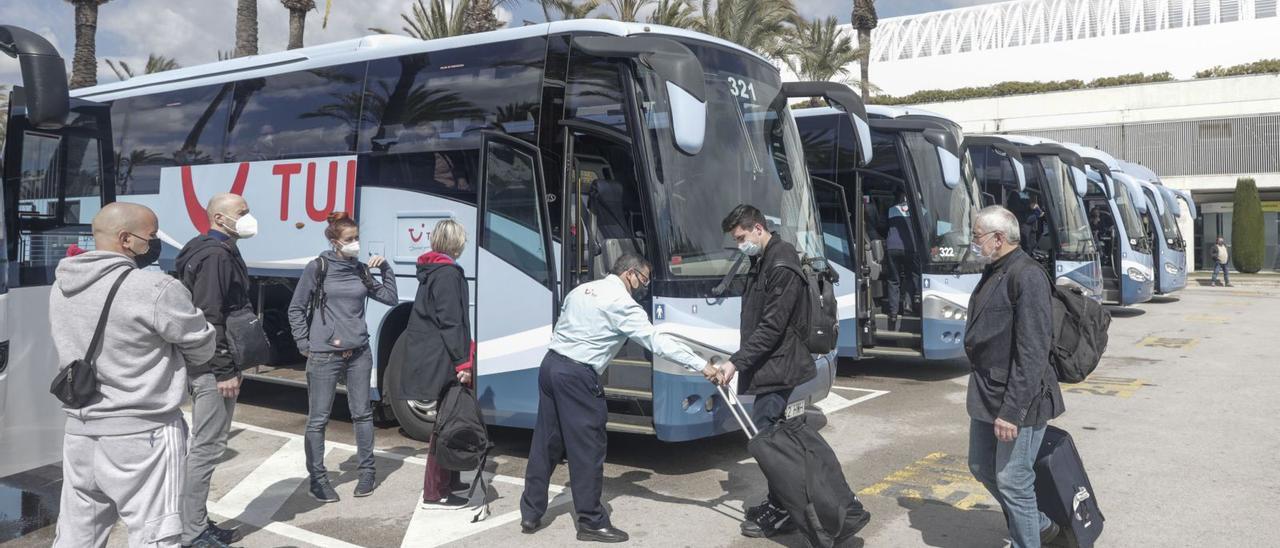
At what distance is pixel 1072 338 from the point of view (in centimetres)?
480

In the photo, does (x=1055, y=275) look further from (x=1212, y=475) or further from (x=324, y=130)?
(x=324, y=130)

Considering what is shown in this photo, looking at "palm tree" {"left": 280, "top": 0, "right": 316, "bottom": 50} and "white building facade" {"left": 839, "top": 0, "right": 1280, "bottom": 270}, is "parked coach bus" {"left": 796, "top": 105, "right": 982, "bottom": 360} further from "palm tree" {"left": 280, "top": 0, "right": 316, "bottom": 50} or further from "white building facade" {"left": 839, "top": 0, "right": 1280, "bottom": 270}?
"white building facade" {"left": 839, "top": 0, "right": 1280, "bottom": 270}

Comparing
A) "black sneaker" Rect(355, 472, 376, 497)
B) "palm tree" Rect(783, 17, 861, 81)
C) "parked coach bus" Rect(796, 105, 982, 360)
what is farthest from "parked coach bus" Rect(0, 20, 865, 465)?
"palm tree" Rect(783, 17, 861, 81)

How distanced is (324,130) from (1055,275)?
12756 mm

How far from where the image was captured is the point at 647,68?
7090 mm

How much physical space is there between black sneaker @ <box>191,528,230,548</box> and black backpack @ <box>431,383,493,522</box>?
134cm

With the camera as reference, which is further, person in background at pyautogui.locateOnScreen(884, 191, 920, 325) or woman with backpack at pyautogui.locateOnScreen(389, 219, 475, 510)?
person in background at pyautogui.locateOnScreen(884, 191, 920, 325)

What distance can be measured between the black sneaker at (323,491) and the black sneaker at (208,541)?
3.20 feet

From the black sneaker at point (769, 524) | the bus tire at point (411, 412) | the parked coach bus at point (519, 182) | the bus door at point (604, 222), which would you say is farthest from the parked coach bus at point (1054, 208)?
the black sneaker at point (769, 524)

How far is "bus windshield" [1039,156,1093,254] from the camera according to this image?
56.5ft

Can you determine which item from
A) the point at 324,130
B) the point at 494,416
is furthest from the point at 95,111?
the point at 494,416

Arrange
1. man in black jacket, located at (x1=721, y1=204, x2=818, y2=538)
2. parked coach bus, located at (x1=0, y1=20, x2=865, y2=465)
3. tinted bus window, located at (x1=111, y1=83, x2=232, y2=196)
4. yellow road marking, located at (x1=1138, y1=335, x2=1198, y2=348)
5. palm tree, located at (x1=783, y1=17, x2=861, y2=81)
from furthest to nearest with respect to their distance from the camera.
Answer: palm tree, located at (x1=783, y1=17, x2=861, y2=81) → yellow road marking, located at (x1=1138, y1=335, x2=1198, y2=348) → tinted bus window, located at (x1=111, y1=83, x2=232, y2=196) → parked coach bus, located at (x1=0, y1=20, x2=865, y2=465) → man in black jacket, located at (x1=721, y1=204, x2=818, y2=538)

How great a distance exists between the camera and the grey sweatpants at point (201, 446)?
5328 mm

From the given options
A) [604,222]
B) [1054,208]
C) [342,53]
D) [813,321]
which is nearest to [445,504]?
[604,222]
